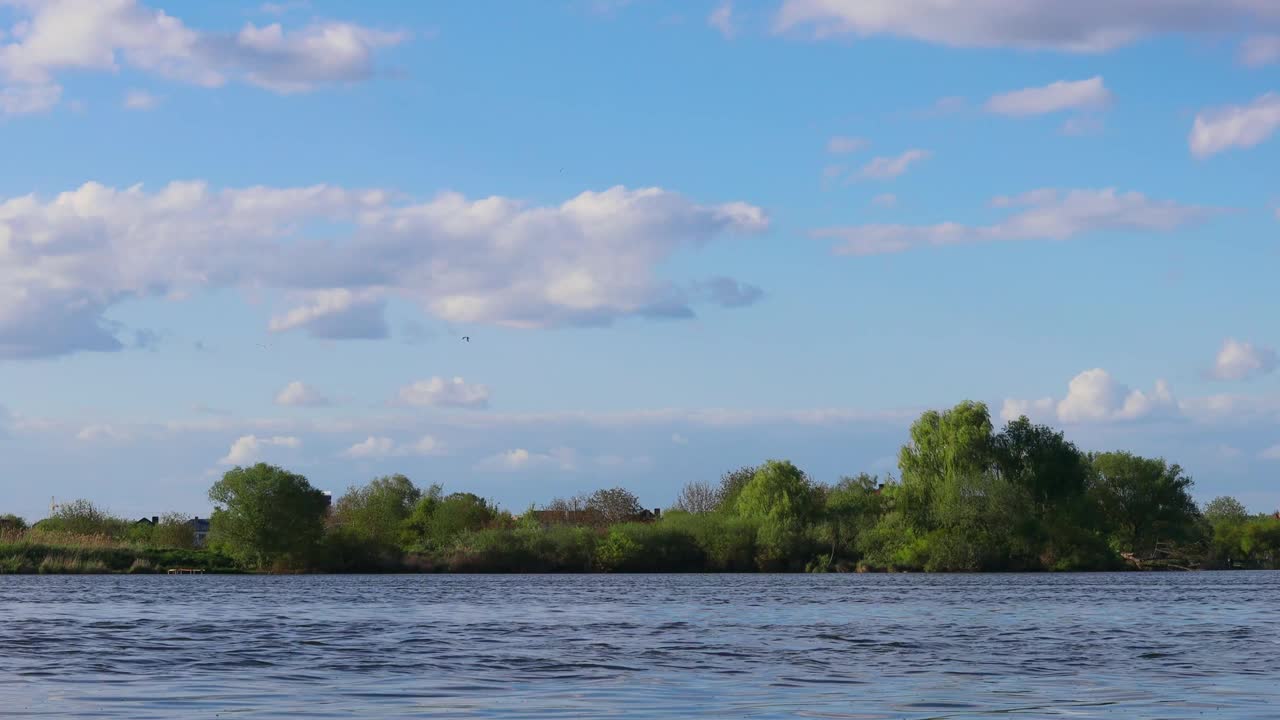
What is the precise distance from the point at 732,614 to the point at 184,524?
114252 millimetres

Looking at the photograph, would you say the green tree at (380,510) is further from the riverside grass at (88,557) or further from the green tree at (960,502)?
the green tree at (960,502)

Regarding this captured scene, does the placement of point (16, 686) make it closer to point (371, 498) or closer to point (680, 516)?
point (680, 516)

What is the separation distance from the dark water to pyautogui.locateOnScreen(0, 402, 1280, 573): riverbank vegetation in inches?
1752

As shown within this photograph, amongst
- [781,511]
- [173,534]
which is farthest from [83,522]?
[781,511]

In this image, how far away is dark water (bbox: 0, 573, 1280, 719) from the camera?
19.8 metres

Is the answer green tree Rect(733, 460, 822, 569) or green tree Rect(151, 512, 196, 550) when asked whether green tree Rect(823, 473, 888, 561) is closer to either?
green tree Rect(733, 460, 822, 569)

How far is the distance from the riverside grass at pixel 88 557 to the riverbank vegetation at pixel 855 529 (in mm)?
201

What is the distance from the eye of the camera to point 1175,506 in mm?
116750

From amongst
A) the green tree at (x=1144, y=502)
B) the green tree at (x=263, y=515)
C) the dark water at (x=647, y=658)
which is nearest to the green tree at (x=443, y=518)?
the green tree at (x=263, y=515)

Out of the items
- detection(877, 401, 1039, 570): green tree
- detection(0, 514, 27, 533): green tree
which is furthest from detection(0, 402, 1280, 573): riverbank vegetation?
detection(0, 514, 27, 533): green tree

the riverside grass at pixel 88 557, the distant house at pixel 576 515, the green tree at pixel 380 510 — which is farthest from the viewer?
the distant house at pixel 576 515

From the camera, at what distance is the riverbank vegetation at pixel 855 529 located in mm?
100812

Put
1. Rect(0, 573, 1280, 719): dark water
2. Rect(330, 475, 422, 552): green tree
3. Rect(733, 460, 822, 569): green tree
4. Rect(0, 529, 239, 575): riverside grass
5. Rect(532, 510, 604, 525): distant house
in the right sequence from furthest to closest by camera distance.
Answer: Rect(532, 510, 604, 525): distant house → Rect(330, 475, 422, 552): green tree → Rect(733, 460, 822, 569): green tree → Rect(0, 529, 239, 575): riverside grass → Rect(0, 573, 1280, 719): dark water

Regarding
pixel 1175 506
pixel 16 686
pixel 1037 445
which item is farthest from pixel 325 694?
pixel 1175 506
